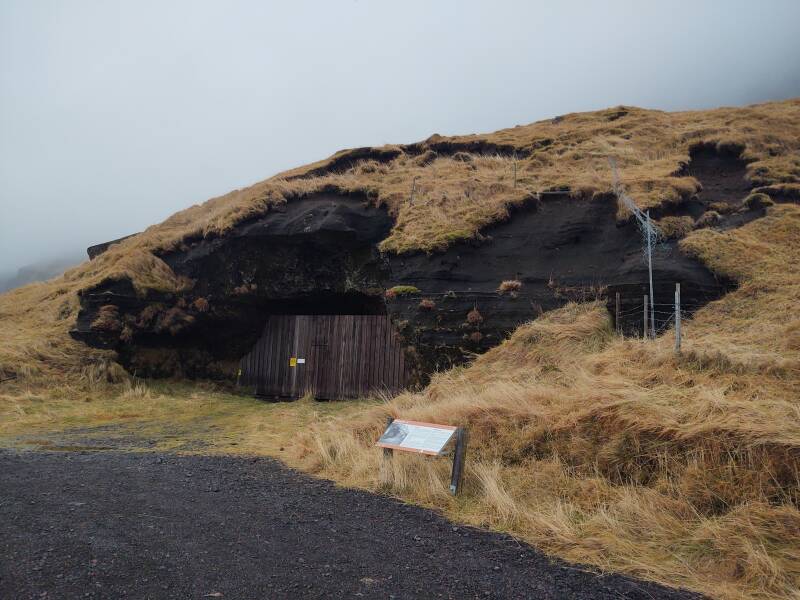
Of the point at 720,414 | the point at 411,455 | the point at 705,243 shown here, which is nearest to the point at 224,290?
the point at 411,455

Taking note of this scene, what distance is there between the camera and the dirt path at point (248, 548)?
3.93 m

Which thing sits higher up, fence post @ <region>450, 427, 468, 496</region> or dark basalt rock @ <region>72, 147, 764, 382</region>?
dark basalt rock @ <region>72, 147, 764, 382</region>

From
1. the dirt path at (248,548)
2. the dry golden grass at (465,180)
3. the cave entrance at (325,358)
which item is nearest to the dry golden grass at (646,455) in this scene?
the dirt path at (248,548)

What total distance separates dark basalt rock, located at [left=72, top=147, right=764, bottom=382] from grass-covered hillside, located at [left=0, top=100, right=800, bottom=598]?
476 mm

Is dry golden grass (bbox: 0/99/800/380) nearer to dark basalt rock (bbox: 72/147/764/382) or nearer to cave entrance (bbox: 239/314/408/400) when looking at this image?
dark basalt rock (bbox: 72/147/764/382)

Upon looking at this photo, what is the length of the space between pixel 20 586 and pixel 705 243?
12.7 metres

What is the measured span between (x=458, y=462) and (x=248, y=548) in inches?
102

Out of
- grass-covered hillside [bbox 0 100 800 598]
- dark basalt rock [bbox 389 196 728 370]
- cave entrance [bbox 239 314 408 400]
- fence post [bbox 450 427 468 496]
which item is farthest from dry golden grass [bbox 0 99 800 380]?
fence post [bbox 450 427 468 496]

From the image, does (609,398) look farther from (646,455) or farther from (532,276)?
(532,276)

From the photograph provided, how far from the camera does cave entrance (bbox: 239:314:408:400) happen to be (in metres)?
16.0

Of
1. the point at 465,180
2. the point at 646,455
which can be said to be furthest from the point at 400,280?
the point at 646,455

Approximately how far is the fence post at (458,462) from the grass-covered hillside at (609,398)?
0.16 m

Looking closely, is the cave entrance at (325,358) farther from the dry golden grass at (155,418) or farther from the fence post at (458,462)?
the fence post at (458,462)

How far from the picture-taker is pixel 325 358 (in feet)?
55.0
